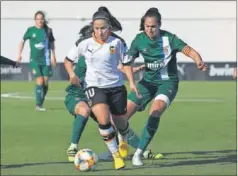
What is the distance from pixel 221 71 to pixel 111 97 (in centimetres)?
2552

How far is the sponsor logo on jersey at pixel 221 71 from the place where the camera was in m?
34.6

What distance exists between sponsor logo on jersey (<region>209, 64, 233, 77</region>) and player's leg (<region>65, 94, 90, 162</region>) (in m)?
24.3

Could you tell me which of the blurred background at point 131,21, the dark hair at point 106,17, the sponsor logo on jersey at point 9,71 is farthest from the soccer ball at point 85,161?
the blurred background at point 131,21

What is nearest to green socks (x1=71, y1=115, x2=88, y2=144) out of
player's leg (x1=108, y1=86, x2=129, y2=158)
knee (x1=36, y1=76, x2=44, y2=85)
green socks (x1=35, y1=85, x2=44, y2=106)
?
player's leg (x1=108, y1=86, x2=129, y2=158)

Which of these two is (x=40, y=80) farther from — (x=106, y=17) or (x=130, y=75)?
(x=106, y=17)

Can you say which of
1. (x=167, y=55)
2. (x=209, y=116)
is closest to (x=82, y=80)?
(x=167, y=55)

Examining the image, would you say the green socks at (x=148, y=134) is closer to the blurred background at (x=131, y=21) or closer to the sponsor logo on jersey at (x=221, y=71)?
the sponsor logo on jersey at (x=221, y=71)

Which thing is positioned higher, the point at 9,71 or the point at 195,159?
the point at 195,159

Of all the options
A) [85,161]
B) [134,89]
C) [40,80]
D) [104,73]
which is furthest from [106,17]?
[40,80]

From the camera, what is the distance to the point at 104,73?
9.66 metres

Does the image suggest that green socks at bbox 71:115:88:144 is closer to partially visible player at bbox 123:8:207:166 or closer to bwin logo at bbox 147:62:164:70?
partially visible player at bbox 123:8:207:166

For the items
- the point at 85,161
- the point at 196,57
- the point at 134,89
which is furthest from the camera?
the point at 196,57

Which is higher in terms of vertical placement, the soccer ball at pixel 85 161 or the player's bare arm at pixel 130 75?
the player's bare arm at pixel 130 75

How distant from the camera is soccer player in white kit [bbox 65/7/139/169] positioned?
949cm
